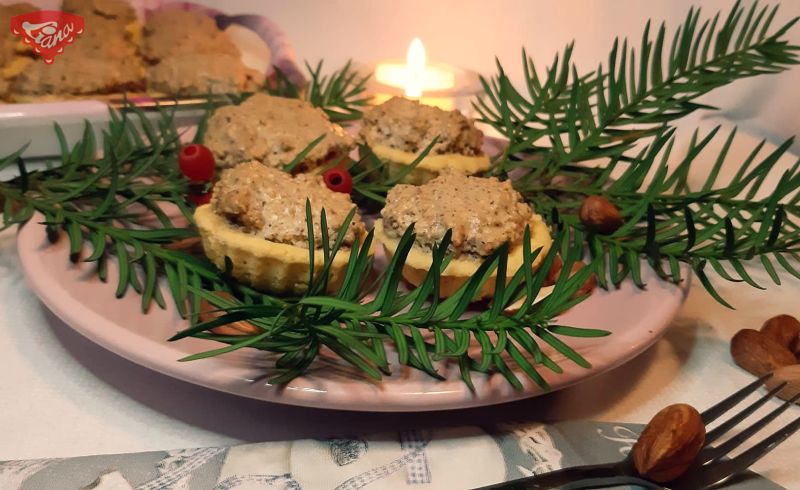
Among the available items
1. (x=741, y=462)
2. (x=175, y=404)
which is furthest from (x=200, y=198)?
(x=741, y=462)

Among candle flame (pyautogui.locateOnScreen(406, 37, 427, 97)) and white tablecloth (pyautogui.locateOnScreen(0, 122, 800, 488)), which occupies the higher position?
candle flame (pyautogui.locateOnScreen(406, 37, 427, 97))

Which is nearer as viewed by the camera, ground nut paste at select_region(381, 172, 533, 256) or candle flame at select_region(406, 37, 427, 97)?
ground nut paste at select_region(381, 172, 533, 256)

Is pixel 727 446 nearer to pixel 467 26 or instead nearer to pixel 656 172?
pixel 656 172

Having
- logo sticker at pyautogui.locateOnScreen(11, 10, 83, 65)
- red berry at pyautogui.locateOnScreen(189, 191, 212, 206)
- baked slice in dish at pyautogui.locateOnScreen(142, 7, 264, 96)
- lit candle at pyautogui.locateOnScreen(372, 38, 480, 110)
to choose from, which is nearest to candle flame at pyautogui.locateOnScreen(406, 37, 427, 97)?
lit candle at pyautogui.locateOnScreen(372, 38, 480, 110)

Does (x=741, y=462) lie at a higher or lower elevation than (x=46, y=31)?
higher

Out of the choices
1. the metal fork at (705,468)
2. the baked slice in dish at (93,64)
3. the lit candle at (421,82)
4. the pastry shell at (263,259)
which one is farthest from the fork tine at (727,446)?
the baked slice in dish at (93,64)

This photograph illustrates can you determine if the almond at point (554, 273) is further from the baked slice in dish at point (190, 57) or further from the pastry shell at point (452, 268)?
the baked slice in dish at point (190, 57)

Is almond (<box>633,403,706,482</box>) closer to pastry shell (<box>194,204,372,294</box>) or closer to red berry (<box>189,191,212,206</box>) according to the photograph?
pastry shell (<box>194,204,372,294</box>)
